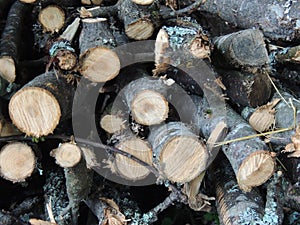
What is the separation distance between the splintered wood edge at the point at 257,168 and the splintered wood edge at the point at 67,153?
2.08ft

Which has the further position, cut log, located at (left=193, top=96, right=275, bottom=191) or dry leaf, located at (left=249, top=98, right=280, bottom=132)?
dry leaf, located at (left=249, top=98, right=280, bottom=132)

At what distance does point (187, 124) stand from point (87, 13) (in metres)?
0.74

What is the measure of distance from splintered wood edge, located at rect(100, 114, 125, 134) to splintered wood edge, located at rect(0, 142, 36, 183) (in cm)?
33

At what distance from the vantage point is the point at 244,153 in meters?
1.67

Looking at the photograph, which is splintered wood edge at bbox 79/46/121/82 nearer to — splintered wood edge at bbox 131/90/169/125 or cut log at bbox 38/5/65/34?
splintered wood edge at bbox 131/90/169/125

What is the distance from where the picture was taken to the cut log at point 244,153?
5.42ft

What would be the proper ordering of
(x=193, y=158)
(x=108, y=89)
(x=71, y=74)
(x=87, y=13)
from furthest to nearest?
1. (x=87, y=13)
2. (x=108, y=89)
3. (x=71, y=74)
4. (x=193, y=158)

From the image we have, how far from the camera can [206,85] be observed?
192 centimetres

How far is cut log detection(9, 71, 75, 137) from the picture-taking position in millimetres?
1709

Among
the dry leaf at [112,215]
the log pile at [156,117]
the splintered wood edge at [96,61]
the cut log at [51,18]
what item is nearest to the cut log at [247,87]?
the log pile at [156,117]

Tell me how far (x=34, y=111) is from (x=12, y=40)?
2.32 feet

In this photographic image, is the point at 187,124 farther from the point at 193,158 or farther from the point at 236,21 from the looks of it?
the point at 236,21

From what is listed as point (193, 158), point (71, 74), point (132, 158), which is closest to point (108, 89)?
point (71, 74)

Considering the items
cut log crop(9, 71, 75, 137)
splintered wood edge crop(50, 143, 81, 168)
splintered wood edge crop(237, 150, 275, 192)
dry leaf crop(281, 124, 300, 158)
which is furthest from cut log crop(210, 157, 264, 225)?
cut log crop(9, 71, 75, 137)
